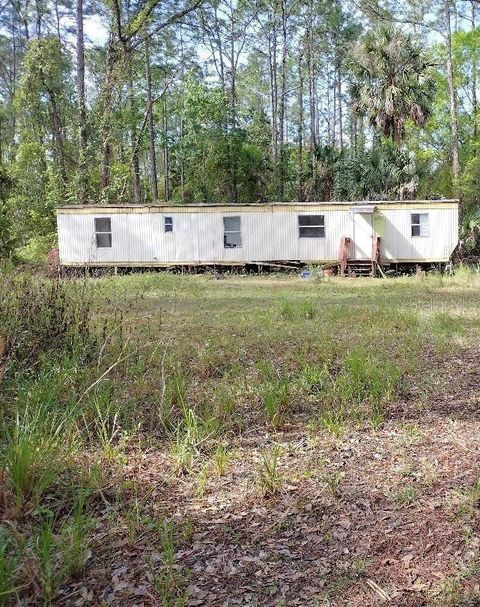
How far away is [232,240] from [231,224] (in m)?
0.46

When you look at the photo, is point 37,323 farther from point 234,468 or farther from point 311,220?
point 311,220

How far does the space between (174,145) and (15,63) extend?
12860 mm

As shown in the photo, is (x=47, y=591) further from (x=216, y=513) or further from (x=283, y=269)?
(x=283, y=269)

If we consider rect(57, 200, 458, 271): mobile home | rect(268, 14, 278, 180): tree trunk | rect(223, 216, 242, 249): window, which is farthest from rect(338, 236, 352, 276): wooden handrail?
rect(268, 14, 278, 180): tree trunk

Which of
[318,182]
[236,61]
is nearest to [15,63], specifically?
[236,61]

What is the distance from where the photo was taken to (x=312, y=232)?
15641 mm

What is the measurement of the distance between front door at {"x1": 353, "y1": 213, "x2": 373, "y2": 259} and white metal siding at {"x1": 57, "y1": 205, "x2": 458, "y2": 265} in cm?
17

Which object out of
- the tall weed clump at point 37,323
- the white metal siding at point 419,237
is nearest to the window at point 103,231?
the white metal siding at point 419,237

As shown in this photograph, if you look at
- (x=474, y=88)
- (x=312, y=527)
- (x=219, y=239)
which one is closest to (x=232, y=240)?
(x=219, y=239)

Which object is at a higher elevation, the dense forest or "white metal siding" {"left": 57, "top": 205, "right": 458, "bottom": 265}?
the dense forest

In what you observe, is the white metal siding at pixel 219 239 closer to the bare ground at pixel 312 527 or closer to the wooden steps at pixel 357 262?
the wooden steps at pixel 357 262

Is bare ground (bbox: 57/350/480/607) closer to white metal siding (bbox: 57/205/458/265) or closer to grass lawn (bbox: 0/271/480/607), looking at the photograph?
grass lawn (bbox: 0/271/480/607)

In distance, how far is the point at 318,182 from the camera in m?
22.1

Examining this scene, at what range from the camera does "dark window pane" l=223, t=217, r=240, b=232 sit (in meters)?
15.7
